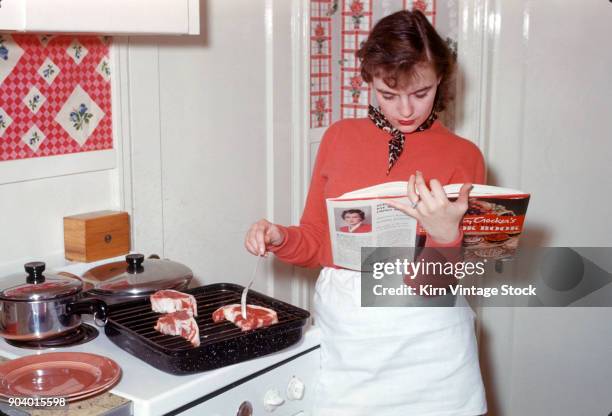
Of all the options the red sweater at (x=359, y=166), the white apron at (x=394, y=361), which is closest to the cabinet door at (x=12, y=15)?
the red sweater at (x=359, y=166)

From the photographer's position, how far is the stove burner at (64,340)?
63.6 inches

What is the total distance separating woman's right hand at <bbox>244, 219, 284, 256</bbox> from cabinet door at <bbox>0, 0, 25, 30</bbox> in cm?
58

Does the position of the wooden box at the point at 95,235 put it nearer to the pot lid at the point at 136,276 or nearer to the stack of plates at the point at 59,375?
the pot lid at the point at 136,276

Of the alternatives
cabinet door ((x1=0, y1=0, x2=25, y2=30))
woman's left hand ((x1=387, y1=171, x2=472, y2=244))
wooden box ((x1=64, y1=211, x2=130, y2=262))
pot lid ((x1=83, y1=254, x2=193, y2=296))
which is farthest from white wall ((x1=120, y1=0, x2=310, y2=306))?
woman's left hand ((x1=387, y1=171, x2=472, y2=244))

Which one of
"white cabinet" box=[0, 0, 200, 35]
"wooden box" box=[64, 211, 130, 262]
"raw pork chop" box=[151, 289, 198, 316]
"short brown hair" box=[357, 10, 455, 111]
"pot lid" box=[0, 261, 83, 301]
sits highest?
"white cabinet" box=[0, 0, 200, 35]

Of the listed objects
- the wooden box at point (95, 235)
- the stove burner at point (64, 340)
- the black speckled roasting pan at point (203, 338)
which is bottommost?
the stove burner at point (64, 340)

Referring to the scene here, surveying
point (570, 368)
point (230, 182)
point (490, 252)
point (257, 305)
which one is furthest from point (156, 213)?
point (570, 368)

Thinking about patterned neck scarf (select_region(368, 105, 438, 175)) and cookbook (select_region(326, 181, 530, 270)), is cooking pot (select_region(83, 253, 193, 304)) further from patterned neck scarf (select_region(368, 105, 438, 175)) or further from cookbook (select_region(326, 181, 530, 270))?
patterned neck scarf (select_region(368, 105, 438, 175))

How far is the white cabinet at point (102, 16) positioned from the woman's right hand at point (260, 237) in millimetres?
433

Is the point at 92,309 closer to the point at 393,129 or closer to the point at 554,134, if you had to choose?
the point at 393,129

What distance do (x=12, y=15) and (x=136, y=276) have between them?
1.92 ft

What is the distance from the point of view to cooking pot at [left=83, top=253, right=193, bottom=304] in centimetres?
173

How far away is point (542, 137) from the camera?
2.48 metres

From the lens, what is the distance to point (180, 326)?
1.56m
